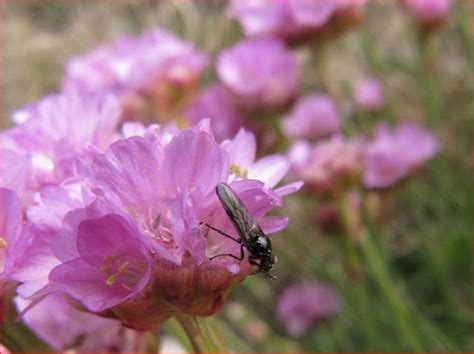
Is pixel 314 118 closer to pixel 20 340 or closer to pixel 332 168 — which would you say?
pixel 332 168

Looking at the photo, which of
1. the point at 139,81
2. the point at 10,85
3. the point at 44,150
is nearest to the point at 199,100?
the point at 139,81

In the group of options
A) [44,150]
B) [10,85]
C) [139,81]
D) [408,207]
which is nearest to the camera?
[44,150]

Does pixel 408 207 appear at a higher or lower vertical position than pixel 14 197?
lower

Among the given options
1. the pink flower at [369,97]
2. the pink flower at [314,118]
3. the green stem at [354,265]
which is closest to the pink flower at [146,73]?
the pink flower at [314,118]

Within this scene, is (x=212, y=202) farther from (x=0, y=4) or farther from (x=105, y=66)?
(x=0, y=4)

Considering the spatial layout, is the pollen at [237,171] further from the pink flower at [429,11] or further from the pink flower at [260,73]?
the pink flower at [429,11]

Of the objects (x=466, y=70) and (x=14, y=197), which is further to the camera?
(x=466, y=70)
